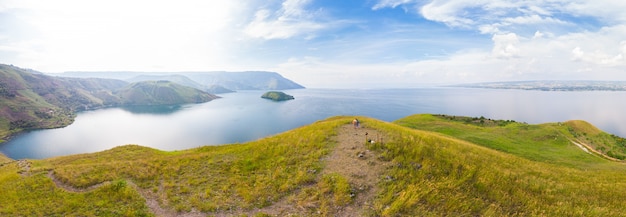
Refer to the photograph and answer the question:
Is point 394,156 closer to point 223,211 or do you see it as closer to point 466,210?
point 466,210

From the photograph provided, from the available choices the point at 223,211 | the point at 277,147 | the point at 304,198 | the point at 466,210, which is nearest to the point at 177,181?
the point at 223,211

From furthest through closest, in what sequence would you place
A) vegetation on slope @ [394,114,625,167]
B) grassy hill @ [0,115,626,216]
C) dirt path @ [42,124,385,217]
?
vegetation on slope @ [394,114,625,167], dirt path @ [42,124,385,217], grassy hill @ [0,115,626,216]

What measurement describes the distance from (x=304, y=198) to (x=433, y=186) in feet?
22.5

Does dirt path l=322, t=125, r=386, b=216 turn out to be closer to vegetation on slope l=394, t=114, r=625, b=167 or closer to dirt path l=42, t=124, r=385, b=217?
dirt path l=42, t=124, r=385, b=217

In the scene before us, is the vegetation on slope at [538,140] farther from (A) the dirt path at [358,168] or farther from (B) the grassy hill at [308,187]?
(A) the dirt path at [358,168]

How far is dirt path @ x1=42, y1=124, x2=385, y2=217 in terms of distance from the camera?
12039mm

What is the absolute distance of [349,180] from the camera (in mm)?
14008

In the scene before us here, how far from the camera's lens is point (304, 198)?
13.1 metres

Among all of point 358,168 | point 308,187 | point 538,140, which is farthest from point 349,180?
point 538,140

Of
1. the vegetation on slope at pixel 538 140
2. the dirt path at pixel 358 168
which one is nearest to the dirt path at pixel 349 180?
the dirt path at pixel 358 168

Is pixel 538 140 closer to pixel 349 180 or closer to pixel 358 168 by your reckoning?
pixel 358 168

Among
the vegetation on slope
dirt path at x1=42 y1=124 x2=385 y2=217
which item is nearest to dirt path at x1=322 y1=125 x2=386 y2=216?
dirt path at x1=42 y1=124 x2=385 y2=217

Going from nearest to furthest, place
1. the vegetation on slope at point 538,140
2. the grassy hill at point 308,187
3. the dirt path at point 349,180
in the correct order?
the grassy hill at point 308,187, the dirt path at point 349,180, the vegetation on slope at point 538,140

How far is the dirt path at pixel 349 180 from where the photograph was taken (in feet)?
39.5
